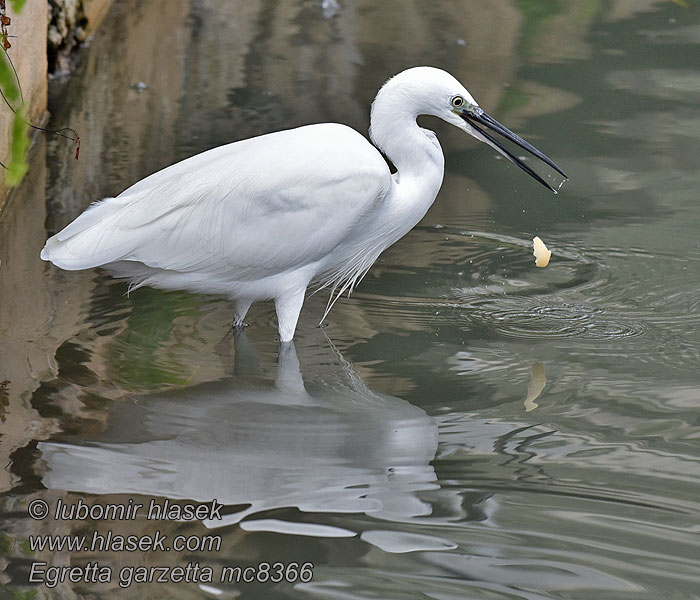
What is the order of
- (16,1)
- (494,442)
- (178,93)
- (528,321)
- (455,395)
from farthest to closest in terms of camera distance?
(178,93) < (528,321) < (455,395) < (494,442) < (16,1)

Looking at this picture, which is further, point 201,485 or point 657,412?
point 657,412

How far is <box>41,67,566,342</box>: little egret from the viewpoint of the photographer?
3584mm

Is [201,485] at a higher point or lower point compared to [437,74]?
lower

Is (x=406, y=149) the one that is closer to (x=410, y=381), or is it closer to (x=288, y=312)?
(x=288, y=312)

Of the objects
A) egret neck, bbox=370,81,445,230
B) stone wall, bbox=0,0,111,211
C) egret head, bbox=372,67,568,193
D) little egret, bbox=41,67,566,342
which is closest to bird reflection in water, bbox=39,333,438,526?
little egret, bbox=41,67,566,342

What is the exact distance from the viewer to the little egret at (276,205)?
358 centimetres

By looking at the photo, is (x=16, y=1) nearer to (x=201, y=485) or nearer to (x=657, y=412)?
(x=201, y=485)

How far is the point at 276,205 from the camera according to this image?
11.9ft

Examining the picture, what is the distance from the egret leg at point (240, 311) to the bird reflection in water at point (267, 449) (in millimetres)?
246

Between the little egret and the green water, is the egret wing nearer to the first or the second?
the little egret

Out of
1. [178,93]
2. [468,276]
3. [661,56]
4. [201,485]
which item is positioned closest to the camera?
[201,485]

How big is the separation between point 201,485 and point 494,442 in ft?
2.92

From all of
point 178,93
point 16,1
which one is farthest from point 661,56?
point 16,1

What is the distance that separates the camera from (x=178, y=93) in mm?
6398
